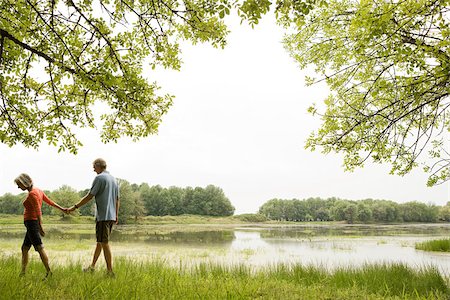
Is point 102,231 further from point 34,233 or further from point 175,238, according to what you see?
point 175,238

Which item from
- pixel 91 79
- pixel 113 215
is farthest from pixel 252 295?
pixel 91 79

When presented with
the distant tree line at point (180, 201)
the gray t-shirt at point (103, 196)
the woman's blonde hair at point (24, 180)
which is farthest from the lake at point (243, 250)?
the distant tree line at point (180, 201)

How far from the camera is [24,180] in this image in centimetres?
579

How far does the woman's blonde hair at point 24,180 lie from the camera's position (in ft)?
18.9

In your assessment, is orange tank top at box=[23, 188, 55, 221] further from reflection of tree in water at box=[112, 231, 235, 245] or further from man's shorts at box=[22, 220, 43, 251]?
reflection of tree in water at box=[112, 231, 235, 245]

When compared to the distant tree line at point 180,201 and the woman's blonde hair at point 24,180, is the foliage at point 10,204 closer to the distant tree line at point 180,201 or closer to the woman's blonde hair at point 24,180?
the distant tree line at point 180,201

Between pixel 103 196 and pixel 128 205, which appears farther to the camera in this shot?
pixel 128 205

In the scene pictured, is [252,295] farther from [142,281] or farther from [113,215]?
[113,215]

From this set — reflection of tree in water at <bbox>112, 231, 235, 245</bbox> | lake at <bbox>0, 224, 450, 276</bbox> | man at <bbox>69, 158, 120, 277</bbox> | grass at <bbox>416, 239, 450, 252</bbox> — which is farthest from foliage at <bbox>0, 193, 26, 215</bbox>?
man at <bbox>69, 158, 120, 277</bbox>

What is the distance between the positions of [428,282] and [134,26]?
7290mm

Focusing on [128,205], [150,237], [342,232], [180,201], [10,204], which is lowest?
[342,232]

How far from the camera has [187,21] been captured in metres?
5.65

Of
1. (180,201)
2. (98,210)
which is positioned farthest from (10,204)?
(98,210)

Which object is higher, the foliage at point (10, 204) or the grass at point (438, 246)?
the foliage at point (10, 204)
